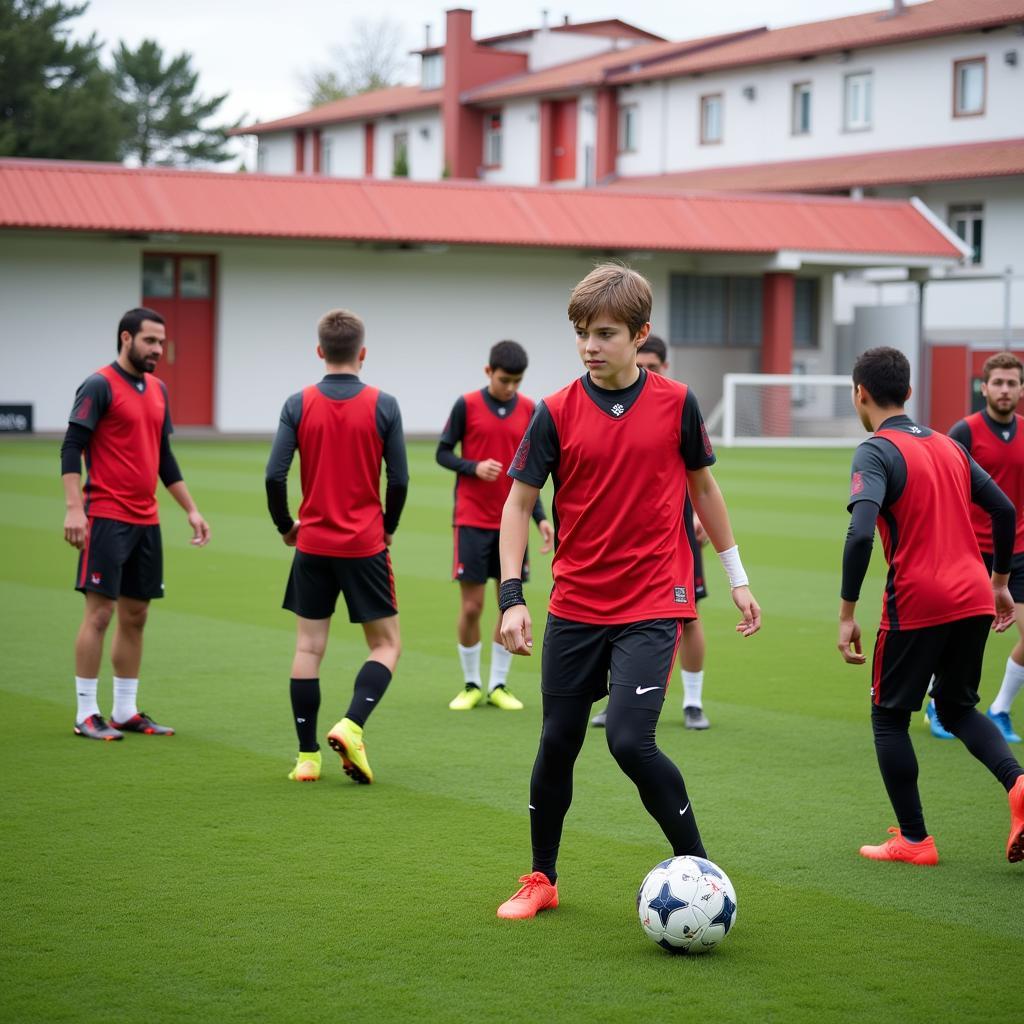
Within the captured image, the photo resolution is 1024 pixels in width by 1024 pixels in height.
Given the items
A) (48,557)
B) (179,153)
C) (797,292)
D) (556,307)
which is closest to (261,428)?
(556,307)

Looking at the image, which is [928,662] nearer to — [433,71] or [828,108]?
[828,108]

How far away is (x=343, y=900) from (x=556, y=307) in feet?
105

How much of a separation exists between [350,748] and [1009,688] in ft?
11.8

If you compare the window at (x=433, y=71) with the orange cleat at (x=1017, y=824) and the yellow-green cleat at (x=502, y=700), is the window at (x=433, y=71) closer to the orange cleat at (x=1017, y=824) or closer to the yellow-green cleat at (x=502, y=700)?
the yellow-green cleat at (x=502, y=700)

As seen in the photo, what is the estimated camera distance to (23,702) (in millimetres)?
8695

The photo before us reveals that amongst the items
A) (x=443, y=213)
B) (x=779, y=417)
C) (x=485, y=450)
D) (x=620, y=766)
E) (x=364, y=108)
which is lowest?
(x=620, y=766)

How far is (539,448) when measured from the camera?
5020 millimetres

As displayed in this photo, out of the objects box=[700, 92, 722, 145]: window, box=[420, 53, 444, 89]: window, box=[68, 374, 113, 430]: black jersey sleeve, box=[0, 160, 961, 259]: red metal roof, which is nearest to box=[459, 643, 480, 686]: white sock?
box=[68, 374, 113, 430]: black jersey sleeve

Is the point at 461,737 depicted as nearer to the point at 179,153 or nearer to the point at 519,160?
the point at 519,160

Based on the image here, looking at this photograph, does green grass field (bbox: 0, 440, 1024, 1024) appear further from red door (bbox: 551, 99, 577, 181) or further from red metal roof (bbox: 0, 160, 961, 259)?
red door (bbox: 551, 99, 577, 181)

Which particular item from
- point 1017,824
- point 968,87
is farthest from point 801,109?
point 1017,824

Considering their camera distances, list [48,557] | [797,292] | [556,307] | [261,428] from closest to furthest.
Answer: [48,557] < [261,428] < [556,307] < [797,292]

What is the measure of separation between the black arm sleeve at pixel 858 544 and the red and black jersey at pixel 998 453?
8.15 ft

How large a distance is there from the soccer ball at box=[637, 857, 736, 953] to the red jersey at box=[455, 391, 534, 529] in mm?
4214
